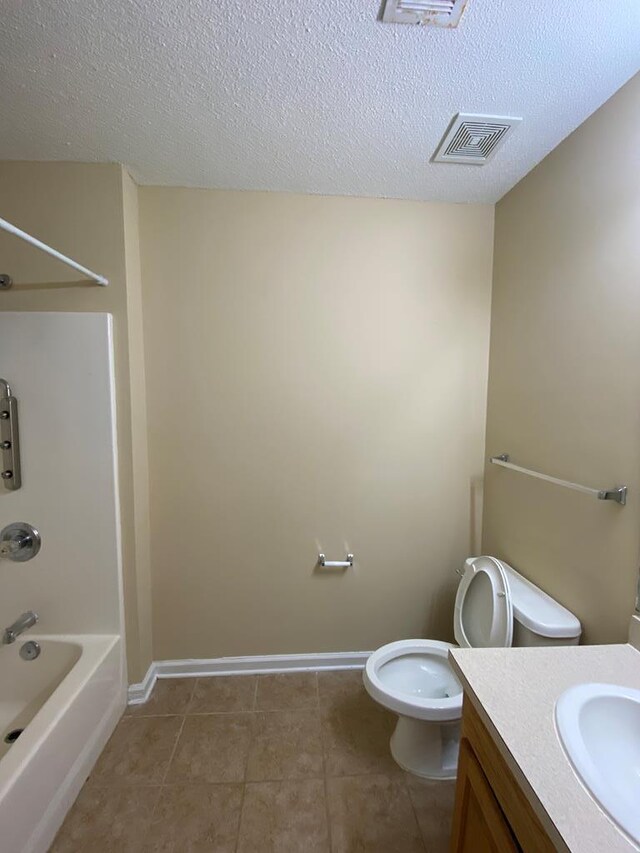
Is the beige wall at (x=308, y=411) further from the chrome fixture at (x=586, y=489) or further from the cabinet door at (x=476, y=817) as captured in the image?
the cabinet door at (x=476, y=817)

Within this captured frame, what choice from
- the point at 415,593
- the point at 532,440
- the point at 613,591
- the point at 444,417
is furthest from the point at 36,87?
the point at 415,593

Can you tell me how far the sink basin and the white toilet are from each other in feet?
1.41

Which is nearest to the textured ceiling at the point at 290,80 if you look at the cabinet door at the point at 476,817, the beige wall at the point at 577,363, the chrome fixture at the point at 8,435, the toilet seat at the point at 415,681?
the beige wall at the point at 577,363

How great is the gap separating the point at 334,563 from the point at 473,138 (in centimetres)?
196

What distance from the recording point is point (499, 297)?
178 cm

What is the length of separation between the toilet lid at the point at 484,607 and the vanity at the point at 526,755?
35 centimetres

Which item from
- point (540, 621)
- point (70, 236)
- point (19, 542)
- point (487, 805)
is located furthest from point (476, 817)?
point (70, 236)

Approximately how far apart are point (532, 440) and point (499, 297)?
0.75m

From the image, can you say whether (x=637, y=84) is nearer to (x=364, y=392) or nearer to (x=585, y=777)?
(x=364, y=392)

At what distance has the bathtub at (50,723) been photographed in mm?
1026

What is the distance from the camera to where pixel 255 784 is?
136cm

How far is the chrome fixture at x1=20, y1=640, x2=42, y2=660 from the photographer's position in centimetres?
152

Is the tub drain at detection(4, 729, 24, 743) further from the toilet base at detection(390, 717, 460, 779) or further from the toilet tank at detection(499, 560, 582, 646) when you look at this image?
the toilet tank at detection(499, 560, 582, 646)

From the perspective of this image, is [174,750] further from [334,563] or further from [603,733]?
[603,733]
